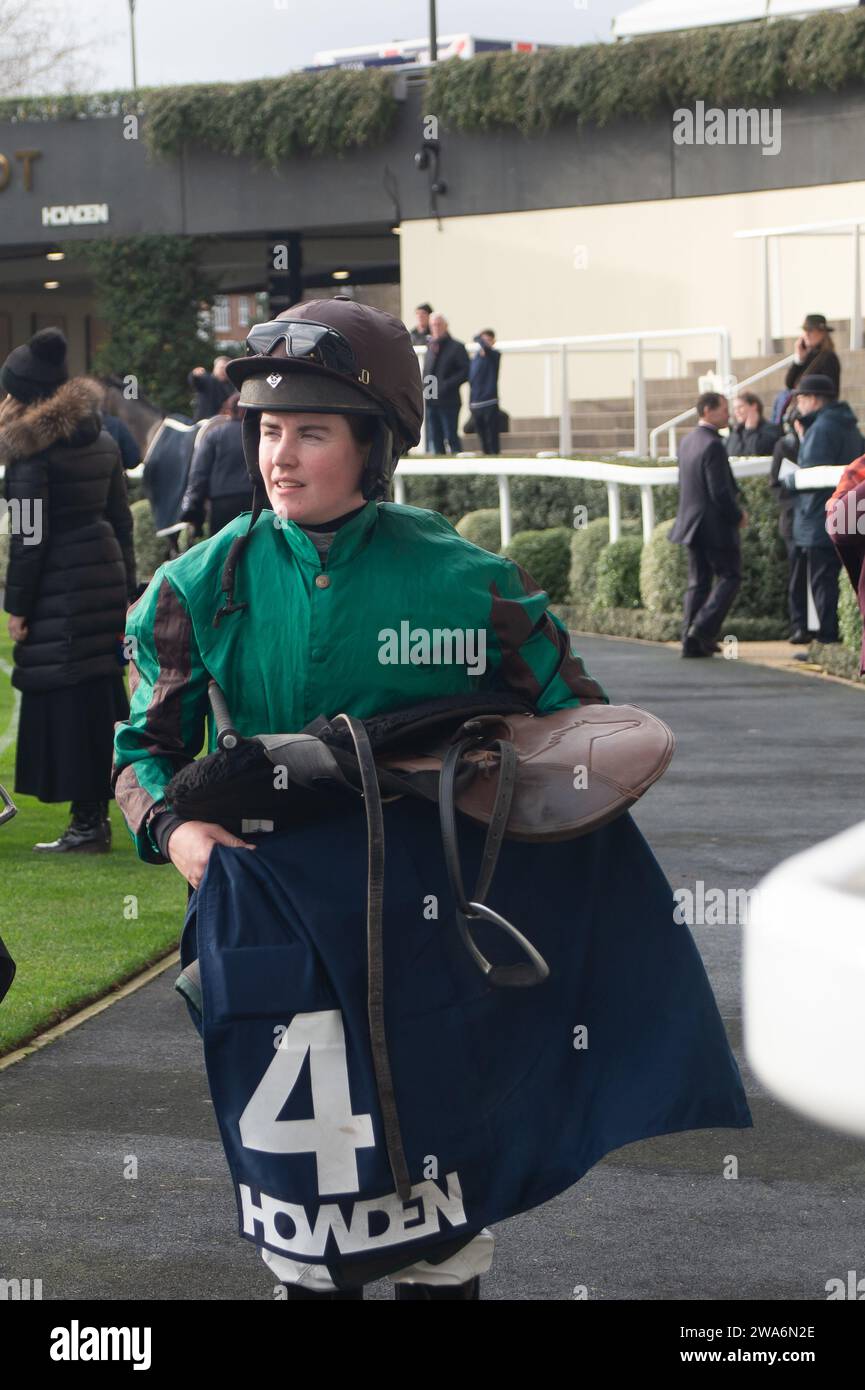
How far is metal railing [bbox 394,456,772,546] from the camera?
17.3 metres

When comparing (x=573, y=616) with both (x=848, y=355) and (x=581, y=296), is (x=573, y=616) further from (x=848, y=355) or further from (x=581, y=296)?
(x=581, y=296)

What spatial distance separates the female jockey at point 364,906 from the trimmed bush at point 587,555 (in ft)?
50.1

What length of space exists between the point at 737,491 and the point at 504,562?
12.3 metres

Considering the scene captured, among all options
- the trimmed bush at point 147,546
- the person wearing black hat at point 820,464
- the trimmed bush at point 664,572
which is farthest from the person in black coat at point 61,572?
the trimmed bush at point 147,546

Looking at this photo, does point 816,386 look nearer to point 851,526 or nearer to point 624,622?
point 624,622

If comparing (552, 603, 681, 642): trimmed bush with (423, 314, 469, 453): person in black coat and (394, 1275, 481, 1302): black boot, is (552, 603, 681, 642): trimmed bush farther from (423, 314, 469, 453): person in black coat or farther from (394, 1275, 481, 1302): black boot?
(394, 1275, 481, 1302): black boot

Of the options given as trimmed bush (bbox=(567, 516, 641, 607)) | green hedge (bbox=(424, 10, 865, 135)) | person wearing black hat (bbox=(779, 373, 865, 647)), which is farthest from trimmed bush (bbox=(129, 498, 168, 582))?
green hedge (bbox=(424, 10, 865, 135))

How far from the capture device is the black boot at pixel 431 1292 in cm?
311

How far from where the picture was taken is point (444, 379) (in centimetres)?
2378

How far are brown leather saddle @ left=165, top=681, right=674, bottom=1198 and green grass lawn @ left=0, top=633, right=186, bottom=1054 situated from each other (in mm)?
2990

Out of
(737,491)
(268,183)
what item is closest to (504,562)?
(737,491)

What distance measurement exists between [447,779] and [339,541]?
452 mm

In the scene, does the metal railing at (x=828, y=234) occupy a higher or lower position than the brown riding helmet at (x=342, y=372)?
higher

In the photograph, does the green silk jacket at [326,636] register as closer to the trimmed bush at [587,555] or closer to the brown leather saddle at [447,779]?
the brown leather saddle at [447,779]
